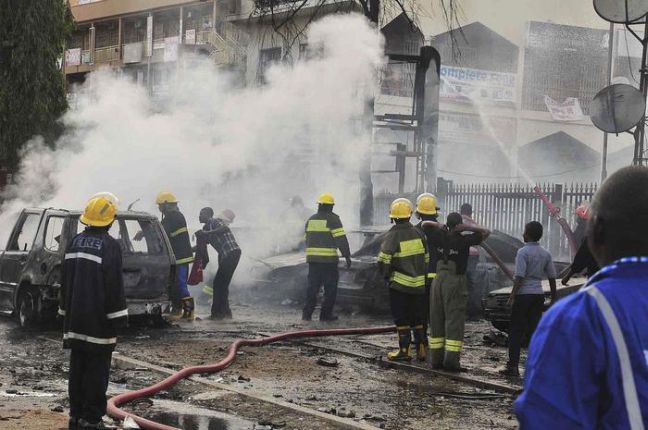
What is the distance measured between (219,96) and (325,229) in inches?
316

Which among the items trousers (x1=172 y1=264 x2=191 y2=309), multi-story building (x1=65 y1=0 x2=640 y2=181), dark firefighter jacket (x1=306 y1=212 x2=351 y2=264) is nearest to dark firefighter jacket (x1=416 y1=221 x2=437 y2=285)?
dark firefighter jacket (x1=306 y1=212 x2=351 y2=264)

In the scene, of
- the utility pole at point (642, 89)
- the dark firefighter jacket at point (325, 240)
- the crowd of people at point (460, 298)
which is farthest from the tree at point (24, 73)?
the utility pole at point (642, 89)

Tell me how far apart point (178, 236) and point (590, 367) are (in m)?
Result: 13.0

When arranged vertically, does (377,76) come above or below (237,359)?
above

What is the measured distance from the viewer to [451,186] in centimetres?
2573

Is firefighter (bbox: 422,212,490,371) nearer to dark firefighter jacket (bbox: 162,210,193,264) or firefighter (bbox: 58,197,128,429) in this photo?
firefighter (bbox: 58,197,128,429)

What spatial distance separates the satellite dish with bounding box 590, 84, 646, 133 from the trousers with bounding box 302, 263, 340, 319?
4055 millimetres

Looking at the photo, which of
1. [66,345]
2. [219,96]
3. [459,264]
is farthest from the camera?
[219,96]

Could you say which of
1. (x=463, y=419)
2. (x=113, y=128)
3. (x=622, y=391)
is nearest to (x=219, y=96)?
(x=113, y=128)

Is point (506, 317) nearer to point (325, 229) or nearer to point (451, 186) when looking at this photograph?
point (325, 229)

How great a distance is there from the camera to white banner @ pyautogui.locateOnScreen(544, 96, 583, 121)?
46.5m

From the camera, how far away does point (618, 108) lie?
46.0 ft

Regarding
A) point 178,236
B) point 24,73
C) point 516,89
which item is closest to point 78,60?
point 516,89

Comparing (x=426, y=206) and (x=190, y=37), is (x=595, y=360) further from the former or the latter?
(x=190, y=37)
